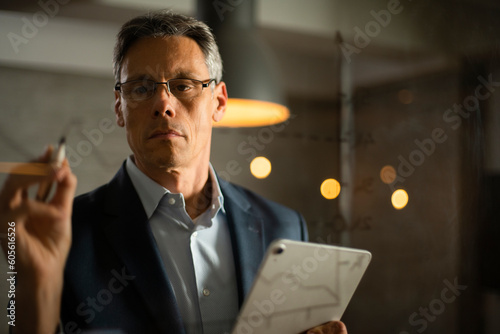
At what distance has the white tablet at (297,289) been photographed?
2.39 feet

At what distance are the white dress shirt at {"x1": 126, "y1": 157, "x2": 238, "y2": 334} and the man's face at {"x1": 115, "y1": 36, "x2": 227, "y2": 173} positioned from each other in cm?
3

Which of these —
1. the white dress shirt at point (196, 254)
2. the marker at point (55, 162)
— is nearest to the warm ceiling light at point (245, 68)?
the white dress shirt at point (196, 254)

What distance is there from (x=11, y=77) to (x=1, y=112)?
45mm

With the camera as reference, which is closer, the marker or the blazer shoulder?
the marker

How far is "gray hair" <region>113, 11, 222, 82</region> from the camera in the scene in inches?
26.3

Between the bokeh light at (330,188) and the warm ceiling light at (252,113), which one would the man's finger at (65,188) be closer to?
the warm ceiling light at (252,113)

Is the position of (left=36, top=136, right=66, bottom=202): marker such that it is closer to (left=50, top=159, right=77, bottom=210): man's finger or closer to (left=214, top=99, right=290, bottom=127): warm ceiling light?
(left=50, top=159, right=77, bottom=210): man's finger

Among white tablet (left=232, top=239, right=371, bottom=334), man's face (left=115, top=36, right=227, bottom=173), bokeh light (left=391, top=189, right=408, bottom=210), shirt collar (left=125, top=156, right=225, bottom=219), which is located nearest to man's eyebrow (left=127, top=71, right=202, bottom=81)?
man's face (left=115, top=36, right=227, bottom=173)

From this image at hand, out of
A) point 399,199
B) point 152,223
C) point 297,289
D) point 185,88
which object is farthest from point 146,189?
point 399,199

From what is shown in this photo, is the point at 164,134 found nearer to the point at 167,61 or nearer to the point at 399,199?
the point at 167,61

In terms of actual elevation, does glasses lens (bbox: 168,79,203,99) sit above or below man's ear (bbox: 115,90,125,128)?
above

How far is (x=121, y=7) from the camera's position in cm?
68

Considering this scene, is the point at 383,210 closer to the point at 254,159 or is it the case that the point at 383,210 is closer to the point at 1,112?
the point at 254,159

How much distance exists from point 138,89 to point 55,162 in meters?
0.14
